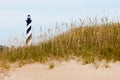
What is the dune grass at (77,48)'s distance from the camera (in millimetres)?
8750

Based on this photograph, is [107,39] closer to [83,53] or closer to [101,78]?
[83,53]

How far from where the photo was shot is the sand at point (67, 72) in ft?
26.0

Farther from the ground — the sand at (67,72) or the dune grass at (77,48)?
the dune grass at (77,48)

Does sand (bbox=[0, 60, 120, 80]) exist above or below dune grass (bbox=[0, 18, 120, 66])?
below

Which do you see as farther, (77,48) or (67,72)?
(77,48)

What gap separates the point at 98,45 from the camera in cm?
914

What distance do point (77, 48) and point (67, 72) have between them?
1.03 meters

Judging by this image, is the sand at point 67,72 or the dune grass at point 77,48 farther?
the dune grass at point 77,48

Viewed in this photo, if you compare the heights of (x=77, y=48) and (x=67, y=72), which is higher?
(x=77, y=48)

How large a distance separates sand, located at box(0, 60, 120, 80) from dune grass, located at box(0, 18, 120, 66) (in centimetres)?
23

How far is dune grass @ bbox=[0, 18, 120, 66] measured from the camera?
8750 millimetres

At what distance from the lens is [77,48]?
29.8 ft

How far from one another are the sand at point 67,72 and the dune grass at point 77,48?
233 mm

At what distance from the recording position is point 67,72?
821 cm
